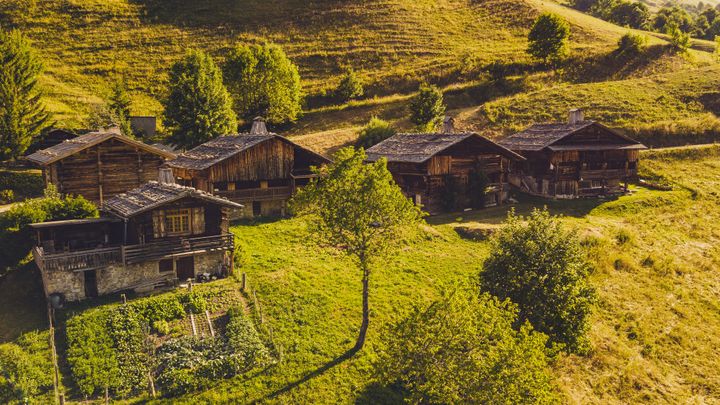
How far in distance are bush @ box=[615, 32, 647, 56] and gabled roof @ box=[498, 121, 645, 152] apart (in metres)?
43.0

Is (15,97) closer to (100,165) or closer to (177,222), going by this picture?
(100,165)

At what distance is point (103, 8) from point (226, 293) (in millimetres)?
98618

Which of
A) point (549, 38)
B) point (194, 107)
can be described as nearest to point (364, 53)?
point (549, 38)

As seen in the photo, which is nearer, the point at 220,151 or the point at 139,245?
the point at 139,245

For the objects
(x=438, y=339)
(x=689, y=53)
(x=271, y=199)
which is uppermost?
(x=689, y=53)

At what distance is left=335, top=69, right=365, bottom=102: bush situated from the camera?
8226cm

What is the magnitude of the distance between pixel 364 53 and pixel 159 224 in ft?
243

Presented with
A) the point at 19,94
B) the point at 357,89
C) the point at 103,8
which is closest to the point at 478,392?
the point at 19,94

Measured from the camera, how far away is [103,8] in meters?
106

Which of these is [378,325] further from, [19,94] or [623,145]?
[19,94]

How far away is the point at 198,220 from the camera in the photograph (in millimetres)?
30938

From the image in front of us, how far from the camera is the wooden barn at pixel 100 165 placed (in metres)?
41.1

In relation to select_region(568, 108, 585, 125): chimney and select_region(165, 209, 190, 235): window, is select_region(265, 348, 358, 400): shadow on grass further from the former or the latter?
select_region(568, 108, 585, 125): chimney

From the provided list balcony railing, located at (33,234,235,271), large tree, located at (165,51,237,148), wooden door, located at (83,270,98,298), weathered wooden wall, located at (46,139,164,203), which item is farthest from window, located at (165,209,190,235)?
large tree, located at (165,51,237,148)
